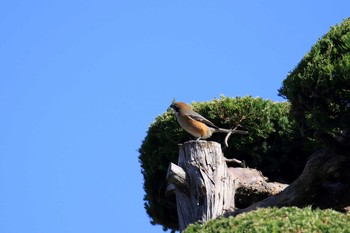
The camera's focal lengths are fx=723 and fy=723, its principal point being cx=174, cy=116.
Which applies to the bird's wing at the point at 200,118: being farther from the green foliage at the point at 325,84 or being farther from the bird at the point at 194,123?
the green foliage at the point at 325,84

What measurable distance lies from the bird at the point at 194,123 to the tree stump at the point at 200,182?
0.74 m

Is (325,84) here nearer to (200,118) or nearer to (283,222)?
(200,118)

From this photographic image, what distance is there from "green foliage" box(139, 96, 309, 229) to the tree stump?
169cm

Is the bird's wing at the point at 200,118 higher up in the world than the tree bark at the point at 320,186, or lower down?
higher up

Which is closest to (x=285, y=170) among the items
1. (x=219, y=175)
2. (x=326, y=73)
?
(x=219, y=175)

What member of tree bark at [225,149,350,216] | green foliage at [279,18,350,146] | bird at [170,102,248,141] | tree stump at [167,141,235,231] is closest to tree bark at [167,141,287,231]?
tree stump at [167,141,235,231]

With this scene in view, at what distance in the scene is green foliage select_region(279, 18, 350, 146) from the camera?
10.8 meters

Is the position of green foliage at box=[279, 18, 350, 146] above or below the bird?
below

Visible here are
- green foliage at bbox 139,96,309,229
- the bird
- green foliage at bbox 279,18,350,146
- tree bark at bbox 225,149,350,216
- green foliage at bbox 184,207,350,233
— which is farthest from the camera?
green foliage at bbox 139,96,309,229

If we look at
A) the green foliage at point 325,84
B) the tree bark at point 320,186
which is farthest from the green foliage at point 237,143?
the green foliage at point 325,84

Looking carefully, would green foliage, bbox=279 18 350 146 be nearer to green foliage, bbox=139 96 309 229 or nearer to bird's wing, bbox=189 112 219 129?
Answer: bird's wing, bbox=189 112 219 129

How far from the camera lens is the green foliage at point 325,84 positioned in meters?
10.8

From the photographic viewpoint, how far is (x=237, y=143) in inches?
539

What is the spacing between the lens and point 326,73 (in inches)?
426
